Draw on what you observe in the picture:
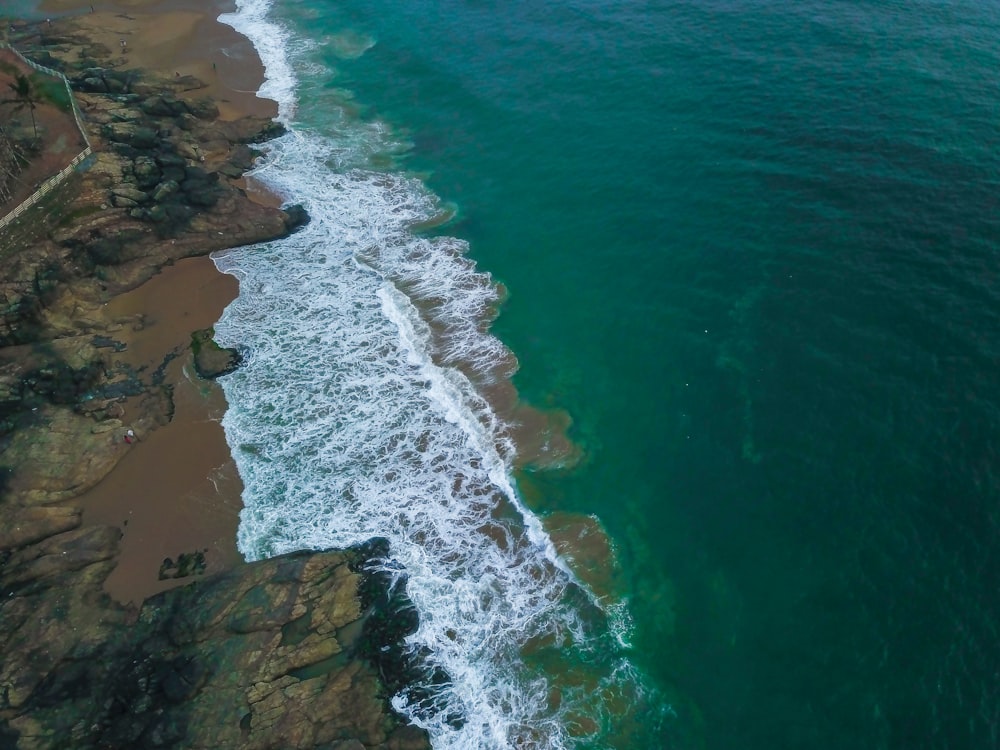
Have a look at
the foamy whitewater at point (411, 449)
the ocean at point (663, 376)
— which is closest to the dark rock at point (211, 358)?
the foamy whitewater at point (411, 449)

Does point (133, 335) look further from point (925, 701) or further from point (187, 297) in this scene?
point (925, 701)

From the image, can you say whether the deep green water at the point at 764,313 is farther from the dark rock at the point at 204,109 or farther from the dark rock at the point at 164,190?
the dark rock at the point at 164,190

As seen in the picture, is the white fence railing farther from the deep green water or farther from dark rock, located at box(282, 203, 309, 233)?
the deep green water

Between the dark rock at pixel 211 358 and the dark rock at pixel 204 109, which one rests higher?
the dark rock at pixel 204 109

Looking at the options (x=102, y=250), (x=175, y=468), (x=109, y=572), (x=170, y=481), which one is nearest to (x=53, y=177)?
(x=102, y=250)

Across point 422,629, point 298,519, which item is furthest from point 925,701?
point 298,519

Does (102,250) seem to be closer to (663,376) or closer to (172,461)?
(172,461)
